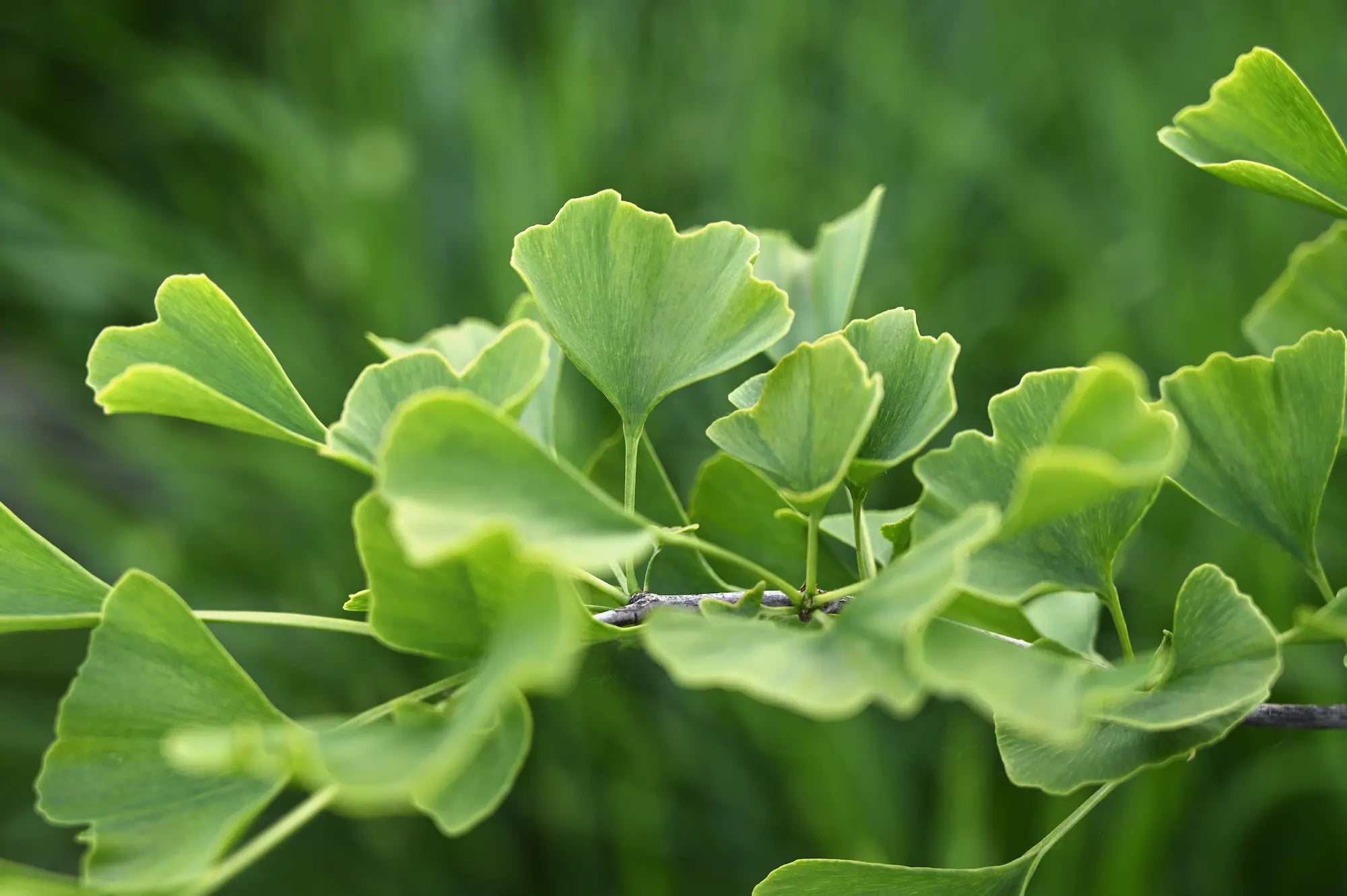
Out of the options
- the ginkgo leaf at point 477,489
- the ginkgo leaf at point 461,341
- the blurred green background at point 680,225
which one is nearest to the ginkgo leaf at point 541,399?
the ginkgo leaf at point 461,341

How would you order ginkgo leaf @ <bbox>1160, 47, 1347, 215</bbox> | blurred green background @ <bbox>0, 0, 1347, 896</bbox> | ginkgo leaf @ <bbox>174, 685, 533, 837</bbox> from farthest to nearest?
blurred green background @ <bbox>0, 0, 1347, 896</bbox> → ginkgo leaf @ <bbox>1160, 47, 1347, 215</bbox> → ginkgo leaf @ <bbox>174, 685, 533, 837</bbox>

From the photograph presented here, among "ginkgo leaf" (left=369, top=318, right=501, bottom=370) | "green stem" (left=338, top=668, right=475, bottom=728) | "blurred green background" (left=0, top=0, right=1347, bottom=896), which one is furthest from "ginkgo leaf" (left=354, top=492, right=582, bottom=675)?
"blurred green background" (left=0, top=0, right=1347, bottom=896)

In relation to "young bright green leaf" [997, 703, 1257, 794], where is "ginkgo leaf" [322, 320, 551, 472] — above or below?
above

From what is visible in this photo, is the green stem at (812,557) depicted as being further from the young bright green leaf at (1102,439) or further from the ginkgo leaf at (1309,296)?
the ginkgo leaf at (1309,296)

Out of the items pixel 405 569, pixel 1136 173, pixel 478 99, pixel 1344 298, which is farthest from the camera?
pixel 478 99

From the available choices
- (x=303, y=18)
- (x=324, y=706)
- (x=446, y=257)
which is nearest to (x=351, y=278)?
(x=446, y=257)

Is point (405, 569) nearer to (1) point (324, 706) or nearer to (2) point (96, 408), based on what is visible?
(1) point (324, 706)

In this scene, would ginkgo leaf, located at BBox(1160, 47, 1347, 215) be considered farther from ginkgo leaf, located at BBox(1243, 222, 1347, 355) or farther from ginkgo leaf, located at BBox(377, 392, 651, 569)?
ginkgo leaf, located at BBox(377, 392, 651, 569)
